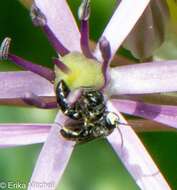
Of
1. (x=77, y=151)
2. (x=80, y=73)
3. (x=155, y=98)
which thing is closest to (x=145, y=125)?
(x=155, y=98)

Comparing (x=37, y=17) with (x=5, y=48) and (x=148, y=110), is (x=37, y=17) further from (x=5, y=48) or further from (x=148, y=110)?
(x=148, y=110)

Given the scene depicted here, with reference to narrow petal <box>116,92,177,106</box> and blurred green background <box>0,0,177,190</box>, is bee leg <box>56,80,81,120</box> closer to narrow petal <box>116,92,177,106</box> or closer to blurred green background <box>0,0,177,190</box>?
narrow petal <box>116,92,177,106</box>

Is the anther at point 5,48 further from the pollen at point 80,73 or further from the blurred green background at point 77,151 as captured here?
the blurred green background at point 77,151

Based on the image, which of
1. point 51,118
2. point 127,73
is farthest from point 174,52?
point 51,118

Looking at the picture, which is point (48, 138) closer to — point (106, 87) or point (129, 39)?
point (106, 87)

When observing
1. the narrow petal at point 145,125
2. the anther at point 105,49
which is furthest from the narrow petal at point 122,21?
the narrow petal at point 145,125

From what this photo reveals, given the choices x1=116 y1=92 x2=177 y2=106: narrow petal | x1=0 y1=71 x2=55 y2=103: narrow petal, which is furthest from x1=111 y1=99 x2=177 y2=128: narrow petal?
x1=0 y1=71 x2=55 y2=103: narrow petal
